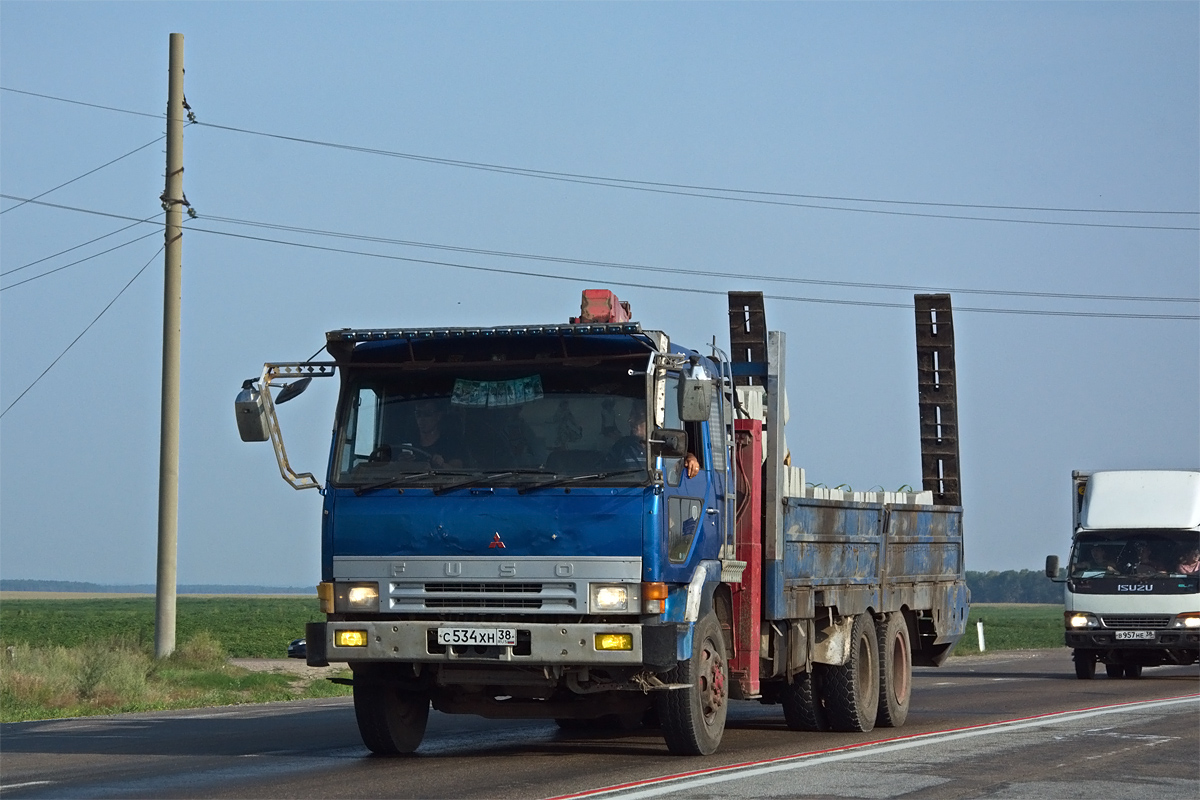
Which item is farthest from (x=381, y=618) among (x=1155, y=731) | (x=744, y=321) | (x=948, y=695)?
(x=948, y=695)

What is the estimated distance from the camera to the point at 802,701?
15.3 meters

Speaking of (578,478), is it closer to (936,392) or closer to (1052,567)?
(936,392)

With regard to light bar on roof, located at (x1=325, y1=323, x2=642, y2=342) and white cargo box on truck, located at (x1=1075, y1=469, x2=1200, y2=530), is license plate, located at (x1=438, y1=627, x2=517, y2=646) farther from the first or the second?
white cargo box on truck, located at (x1=1075, y1=469, x2=1200, y2=530)

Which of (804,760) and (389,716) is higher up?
(389,716)

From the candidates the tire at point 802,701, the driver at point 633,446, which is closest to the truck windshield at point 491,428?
the driver at point 633,446

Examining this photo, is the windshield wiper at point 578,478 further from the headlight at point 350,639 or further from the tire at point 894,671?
the tire at point 894,671

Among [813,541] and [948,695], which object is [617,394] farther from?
[948,695]

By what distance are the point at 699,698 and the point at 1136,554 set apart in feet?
51.1

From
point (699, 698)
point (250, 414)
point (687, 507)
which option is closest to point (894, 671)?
point (699, 698)

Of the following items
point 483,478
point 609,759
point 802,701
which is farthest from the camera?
point 802,701

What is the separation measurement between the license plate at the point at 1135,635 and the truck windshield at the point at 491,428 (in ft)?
53.3

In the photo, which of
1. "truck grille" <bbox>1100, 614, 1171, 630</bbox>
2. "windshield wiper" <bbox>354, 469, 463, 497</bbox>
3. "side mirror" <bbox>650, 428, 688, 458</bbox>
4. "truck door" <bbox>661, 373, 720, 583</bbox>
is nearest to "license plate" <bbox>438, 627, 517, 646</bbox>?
"windshield wiper" <bbox>354, 469, 463, 497</bbox>

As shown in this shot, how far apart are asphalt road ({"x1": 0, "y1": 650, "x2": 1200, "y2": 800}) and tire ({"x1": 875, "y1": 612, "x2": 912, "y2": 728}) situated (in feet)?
0.92

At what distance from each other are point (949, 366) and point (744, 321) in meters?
3.05
